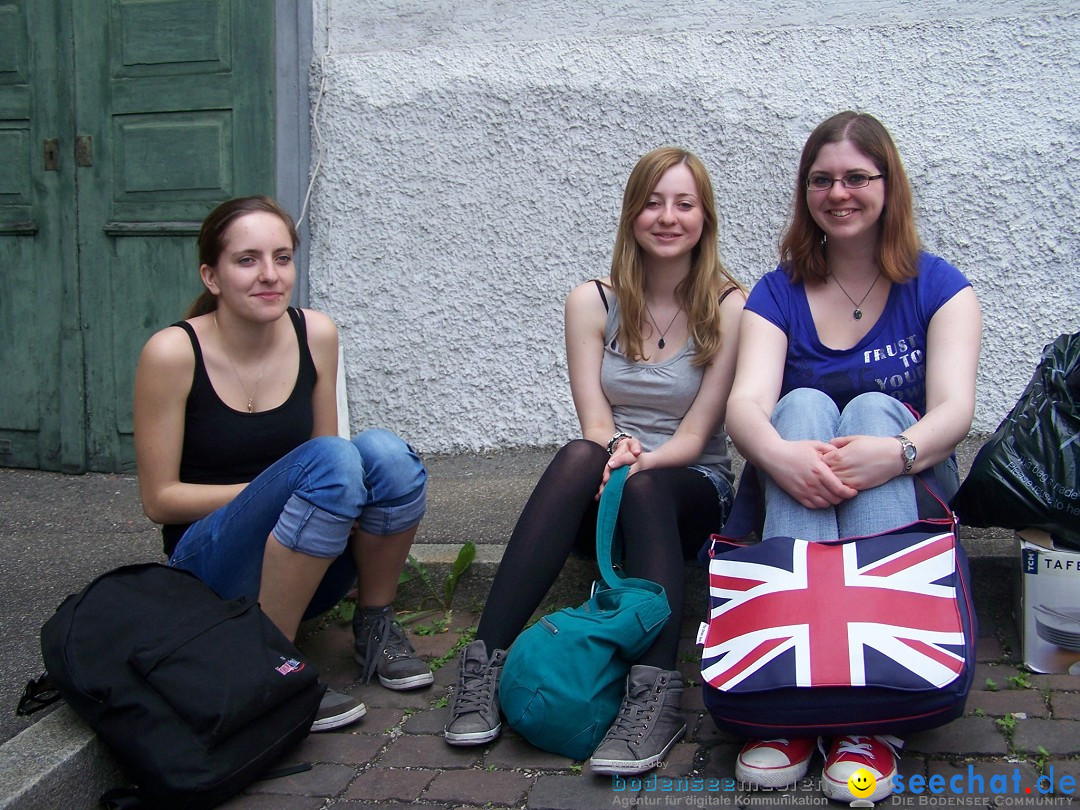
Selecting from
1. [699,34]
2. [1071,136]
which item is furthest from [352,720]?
[1071,136]

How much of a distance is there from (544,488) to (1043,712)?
1.23 meters

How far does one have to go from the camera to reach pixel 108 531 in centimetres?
402

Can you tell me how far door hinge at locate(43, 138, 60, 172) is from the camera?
473 centimetres

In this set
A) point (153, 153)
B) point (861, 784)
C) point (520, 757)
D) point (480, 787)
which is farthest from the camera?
point (153, 153)

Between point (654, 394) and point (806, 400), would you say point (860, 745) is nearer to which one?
point (806, 400)

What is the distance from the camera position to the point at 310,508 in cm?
250

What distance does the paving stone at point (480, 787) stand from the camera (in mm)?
2195

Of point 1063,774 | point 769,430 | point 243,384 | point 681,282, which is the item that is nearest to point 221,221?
point 243,384

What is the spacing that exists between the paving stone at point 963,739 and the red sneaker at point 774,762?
9.7 inches

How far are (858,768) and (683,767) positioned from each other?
38 centimetres

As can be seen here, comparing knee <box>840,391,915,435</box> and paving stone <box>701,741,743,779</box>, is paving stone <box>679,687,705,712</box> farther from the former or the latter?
knee <box>840,391,915,435</box>

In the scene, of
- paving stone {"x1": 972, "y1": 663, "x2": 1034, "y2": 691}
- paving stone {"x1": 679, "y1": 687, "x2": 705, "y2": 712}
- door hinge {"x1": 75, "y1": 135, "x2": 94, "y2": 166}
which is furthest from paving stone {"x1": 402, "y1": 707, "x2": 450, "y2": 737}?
door hinge {"x1": 75, "y1": 135, "x2": 94, "y2": 166}

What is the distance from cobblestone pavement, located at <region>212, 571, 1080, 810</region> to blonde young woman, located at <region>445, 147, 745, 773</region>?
0.10 metres

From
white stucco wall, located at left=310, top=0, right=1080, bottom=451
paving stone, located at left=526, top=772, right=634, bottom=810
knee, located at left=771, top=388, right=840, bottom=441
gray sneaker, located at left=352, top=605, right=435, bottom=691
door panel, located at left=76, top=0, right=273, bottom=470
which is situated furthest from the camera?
door panel, located at left=76, top=0, right=273, bottom=470
